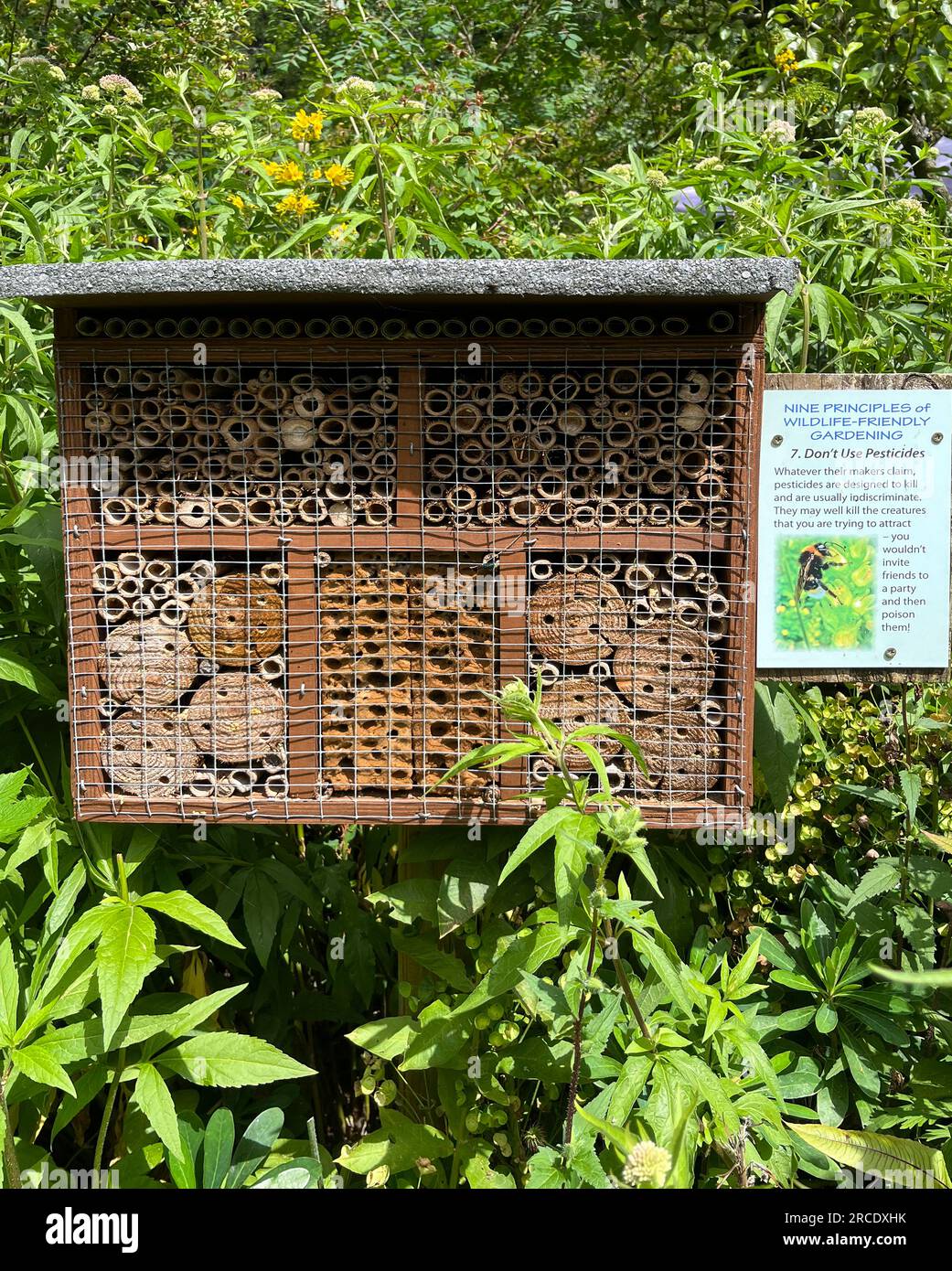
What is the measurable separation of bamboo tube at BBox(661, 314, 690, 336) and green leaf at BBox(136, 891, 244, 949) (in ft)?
4.54

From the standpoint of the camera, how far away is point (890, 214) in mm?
2637

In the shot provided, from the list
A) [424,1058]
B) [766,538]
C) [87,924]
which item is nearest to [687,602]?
[766,538]

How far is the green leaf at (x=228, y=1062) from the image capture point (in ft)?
6.99

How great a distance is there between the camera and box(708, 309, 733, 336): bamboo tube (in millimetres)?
2109

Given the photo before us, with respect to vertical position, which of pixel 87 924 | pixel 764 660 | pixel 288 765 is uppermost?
pixel 764 660

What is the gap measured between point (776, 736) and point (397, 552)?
0.93 m

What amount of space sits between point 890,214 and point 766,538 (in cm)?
93

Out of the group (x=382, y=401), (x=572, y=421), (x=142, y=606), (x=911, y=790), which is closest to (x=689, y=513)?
(x=572, y=421)

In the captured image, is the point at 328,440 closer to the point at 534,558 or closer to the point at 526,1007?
the point at 534,558

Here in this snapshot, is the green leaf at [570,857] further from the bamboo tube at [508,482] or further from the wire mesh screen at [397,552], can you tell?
the bamboo tube at [508,482]

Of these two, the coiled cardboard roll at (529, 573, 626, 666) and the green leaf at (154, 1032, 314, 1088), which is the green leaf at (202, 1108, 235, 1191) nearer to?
the green leaf at (154, 1032, 314, 1088)

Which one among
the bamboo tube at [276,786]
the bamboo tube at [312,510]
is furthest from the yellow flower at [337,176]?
the bamboo tube at [276,786]

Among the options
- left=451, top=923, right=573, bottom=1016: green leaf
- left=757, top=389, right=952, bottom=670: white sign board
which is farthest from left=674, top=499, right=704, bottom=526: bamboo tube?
left=451, top=923, right=573, bottom=1016: green leaf

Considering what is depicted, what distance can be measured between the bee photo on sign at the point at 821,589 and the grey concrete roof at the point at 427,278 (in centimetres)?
58
